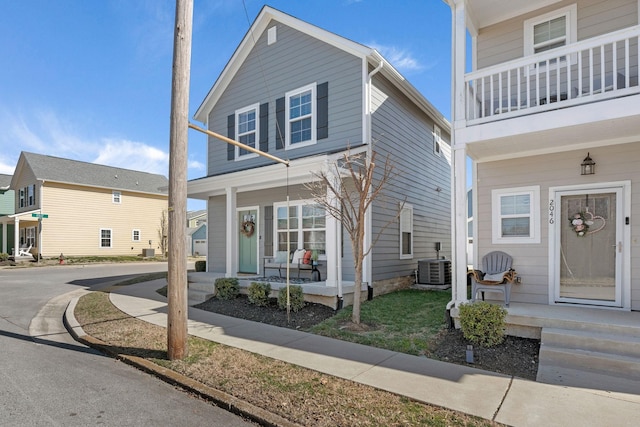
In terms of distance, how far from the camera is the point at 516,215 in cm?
711


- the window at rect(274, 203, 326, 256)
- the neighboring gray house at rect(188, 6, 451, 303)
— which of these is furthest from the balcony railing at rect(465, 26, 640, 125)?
the window at rect(274, 203, 326, 256)

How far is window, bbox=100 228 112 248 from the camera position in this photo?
2512cm

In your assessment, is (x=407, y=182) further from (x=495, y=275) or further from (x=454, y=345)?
(x=454, y=345)

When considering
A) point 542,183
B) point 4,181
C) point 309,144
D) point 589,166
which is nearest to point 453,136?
point 542,183

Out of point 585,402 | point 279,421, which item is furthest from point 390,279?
point 279,421

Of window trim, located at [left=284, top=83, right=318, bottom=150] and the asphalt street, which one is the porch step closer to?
the asphalt street

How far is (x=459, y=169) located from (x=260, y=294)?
5.00 metres

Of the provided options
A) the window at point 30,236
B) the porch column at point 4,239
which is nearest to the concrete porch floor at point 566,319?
the window at point 30,236

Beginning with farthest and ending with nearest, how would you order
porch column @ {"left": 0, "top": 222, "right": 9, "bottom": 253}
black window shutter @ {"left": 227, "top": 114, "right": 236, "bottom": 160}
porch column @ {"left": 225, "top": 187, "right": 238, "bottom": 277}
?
porch column @ {"left": 0, "top": 222, "right": 9, "bottom": 253}, black window shutter @ {"left": 227, "top": 114, "right": 236, "bottom": 160}, porch column @ {"left": 225, "top": 187, "right": 238, "bottom": 277}

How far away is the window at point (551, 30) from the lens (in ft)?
22.3

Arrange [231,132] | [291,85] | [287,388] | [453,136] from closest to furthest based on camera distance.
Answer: [287,388]
[453,136]
[291,85]
[231,132]

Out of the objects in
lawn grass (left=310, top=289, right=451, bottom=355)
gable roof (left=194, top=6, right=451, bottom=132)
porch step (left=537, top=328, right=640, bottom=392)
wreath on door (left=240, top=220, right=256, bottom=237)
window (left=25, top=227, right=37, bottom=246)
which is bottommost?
lawn grass (left=310, top=289, right=451, bottom=355)

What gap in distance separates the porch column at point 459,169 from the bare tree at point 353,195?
1143mm

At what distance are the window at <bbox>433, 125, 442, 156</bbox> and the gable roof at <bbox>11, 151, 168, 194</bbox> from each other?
17.0 meters
